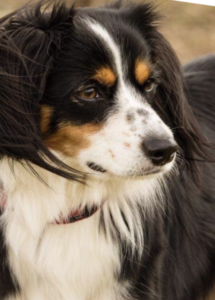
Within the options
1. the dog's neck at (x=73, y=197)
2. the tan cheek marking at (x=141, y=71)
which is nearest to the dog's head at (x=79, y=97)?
the tan cheek marking at (x=141, y=71)

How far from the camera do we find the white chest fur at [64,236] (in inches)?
108

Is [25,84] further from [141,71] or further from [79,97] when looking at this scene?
[141,71]

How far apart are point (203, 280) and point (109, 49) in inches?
65.2

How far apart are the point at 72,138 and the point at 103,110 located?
17cm

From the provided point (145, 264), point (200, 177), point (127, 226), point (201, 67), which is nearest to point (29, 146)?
point (127, 226)

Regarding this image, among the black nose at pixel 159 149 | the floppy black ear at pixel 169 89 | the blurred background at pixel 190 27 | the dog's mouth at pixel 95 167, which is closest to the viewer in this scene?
the black nose at pixel 159 149

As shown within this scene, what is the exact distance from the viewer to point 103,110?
8.53 ft

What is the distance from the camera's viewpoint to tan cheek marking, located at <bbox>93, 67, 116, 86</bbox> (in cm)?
260

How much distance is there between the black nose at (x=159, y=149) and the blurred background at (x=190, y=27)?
3802 mm

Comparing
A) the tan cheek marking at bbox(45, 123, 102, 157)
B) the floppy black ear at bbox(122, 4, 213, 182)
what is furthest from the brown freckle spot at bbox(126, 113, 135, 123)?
the floppy black ear at bbox(122, 4, 213, 182)

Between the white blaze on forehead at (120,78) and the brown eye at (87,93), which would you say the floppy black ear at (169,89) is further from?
the brown eye at (87,93)

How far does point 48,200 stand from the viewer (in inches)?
109

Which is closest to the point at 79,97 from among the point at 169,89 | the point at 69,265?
the point at 169,89

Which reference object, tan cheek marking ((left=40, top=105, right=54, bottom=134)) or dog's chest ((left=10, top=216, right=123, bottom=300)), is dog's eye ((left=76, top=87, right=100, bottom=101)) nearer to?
tan cheek marking ((left=40, top=105, right=54, bottom=134))
